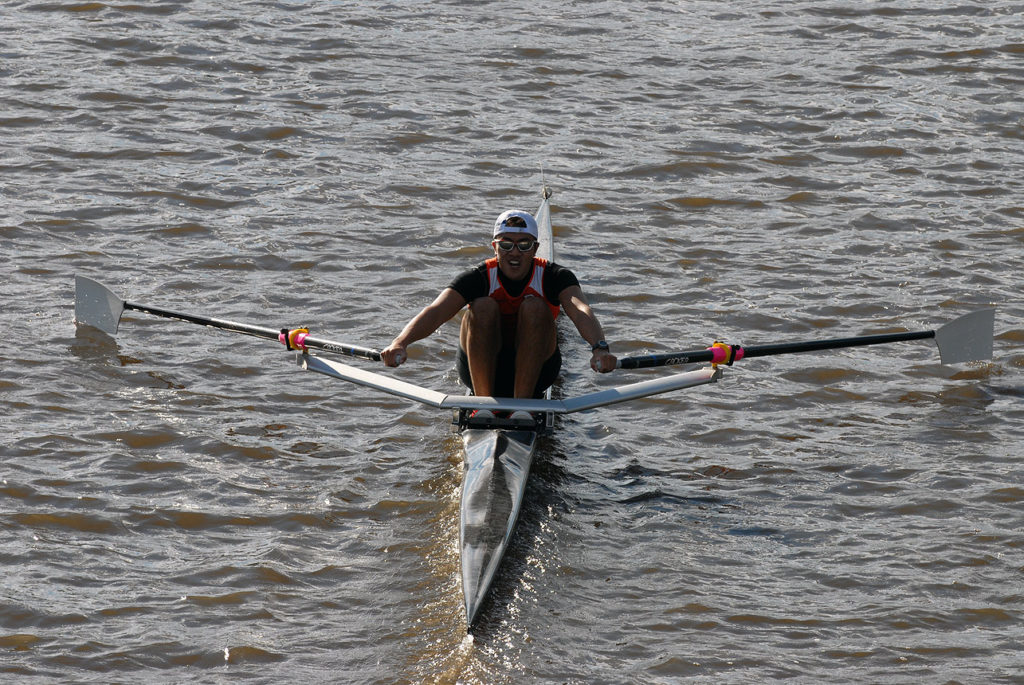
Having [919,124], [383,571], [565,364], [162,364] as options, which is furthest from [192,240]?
[919,124]

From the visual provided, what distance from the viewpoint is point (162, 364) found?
998 cm

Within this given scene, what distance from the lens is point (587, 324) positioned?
8.46m

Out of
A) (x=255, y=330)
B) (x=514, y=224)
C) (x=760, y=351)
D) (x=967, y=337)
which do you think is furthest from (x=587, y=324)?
(x=967, y=337)

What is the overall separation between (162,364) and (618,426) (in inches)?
145

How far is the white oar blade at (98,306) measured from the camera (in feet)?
33.1

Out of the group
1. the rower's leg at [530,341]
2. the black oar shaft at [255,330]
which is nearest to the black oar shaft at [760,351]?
the rower's leg at [530,341]

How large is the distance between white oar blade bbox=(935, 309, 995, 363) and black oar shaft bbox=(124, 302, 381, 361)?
15.0ft

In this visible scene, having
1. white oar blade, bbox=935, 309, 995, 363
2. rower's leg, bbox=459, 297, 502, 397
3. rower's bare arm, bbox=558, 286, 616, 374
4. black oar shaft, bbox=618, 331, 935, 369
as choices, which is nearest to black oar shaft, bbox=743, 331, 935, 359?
black oar shaft, bbox=618, 331, 935, 369

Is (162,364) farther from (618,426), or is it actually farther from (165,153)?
(165,153)

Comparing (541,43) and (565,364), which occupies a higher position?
(541,43)

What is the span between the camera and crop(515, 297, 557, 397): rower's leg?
8.41m

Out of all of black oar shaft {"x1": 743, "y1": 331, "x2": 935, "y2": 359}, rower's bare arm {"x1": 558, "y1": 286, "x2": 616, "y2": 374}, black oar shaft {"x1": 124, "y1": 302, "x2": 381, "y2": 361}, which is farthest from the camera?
black oar shaft {"x1": 743, "y1": 331, "x2": 935, "y2": 359}

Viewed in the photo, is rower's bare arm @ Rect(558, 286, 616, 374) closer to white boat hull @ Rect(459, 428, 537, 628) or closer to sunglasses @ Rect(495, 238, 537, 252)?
sunglasses @ Rect(495, 238, 537, 252)

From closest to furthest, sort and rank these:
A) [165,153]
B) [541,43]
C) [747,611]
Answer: [747,611]
[165,153]
[541,43]
